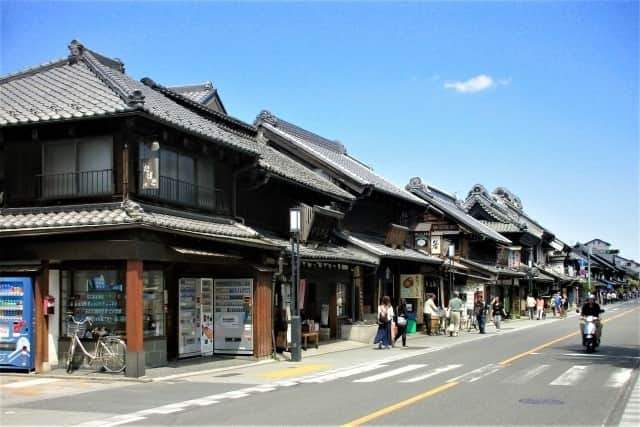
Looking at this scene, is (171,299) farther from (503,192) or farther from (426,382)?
(503,192)

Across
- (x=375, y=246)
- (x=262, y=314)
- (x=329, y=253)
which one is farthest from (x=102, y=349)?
(x=375, y=246)

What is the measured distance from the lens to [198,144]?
19.4 meters

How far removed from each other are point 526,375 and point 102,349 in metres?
9.91

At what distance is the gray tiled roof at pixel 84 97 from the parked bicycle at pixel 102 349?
5149 mm

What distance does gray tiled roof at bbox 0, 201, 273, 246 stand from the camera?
15.8 metres

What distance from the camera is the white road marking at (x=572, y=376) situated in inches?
584

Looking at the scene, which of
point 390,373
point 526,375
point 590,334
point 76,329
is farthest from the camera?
point 590,334

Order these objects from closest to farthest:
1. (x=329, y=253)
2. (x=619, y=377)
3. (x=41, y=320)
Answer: (x=619, y=377)
(x=41, y=320)
(x=329, y=253)

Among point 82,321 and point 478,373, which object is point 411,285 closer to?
point 478,373

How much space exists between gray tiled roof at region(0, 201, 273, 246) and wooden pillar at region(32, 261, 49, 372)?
1075mm

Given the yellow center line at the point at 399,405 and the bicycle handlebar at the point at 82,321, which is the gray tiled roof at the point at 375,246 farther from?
the yellow center line at the point at 399,405

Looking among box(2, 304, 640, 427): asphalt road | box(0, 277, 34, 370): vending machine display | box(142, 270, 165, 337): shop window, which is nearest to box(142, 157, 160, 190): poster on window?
box(142, 270, 165, 337): shop window

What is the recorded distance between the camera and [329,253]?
82.7 feet

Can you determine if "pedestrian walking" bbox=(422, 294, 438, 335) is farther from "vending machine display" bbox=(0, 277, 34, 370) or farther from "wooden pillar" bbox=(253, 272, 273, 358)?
"vending machine display" bbox=(0, 277, 34, 370)
